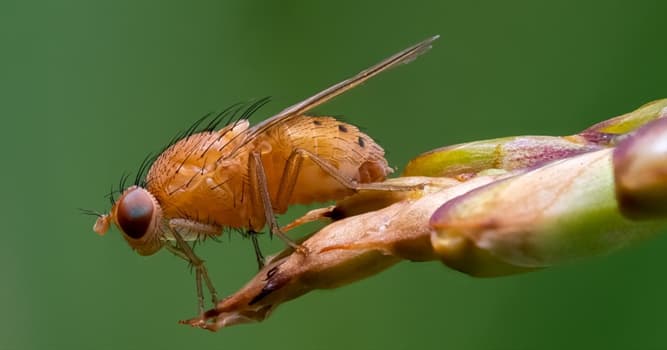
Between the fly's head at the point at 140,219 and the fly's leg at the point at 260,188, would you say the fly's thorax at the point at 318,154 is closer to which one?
the fly's leg at the point at 260,188

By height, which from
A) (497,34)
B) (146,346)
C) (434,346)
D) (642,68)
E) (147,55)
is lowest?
(434,346)

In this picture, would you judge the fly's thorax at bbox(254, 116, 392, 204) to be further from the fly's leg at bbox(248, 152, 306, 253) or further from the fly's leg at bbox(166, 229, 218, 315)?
the fly's leg at bbox(166, 229, 218, 315)

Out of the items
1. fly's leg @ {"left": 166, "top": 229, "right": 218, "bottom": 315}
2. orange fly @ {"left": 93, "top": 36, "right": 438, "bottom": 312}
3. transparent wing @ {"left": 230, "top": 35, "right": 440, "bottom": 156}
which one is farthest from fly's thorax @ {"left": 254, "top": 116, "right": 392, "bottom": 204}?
fly's leg @ {"left": 166, "top": 229, "right": 218, "bottom": 315}

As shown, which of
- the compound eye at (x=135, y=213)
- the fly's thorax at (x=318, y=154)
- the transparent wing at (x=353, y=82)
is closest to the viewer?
the transparent wing at (x=353, y=82)

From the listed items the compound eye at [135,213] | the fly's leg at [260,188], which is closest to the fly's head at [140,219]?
the compound eye at [135,213]

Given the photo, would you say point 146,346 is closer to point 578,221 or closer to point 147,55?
point 147,55

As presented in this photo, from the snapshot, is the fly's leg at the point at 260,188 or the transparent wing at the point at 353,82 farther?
the fly's leg at the point at 260,188

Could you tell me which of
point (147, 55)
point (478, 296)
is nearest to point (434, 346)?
point (478, 296)
